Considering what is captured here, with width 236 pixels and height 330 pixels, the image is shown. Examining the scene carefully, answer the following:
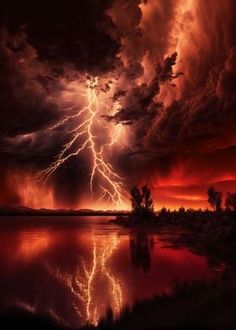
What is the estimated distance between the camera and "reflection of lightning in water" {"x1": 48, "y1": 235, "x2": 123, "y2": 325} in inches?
296

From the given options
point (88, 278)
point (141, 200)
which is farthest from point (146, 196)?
point (88, 278)

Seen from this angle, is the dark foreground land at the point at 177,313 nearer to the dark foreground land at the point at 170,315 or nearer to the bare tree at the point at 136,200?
the dark foreground land at the point at 170,315

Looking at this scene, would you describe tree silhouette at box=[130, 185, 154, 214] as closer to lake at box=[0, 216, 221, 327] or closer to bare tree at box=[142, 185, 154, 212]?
bare tree at box=[142, 185, 154, 212]

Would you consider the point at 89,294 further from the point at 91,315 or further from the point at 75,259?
the point at 75,259

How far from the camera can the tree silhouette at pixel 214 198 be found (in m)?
62.7

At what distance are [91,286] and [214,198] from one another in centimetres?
5568

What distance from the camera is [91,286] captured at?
10094 millimetres

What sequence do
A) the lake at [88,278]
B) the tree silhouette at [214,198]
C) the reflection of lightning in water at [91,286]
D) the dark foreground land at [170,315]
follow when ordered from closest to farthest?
the dark foreground land at [170,315] → the reflection of lightning in water at [91,286] → the lake at [88,278] → the tree silhouette at [214,198]

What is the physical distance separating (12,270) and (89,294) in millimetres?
4921

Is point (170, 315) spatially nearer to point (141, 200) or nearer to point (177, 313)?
point (177, 313)

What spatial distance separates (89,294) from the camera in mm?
9133

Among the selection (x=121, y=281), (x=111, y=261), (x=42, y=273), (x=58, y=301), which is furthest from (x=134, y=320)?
(x=111, y=261)

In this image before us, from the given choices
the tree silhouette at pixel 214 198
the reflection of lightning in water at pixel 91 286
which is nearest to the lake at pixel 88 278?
the reflection of lightning in water at pixel 91 286

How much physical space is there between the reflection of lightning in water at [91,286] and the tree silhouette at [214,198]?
49.9m
